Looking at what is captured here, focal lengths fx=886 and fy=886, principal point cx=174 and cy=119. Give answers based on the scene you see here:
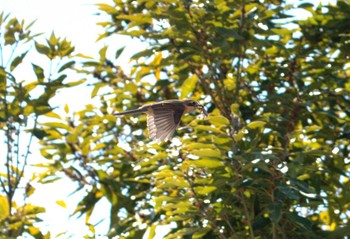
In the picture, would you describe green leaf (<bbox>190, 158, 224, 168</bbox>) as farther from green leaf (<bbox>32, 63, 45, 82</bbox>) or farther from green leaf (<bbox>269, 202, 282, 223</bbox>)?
green leaf (<bbox>32, 63, 45, 82</bbox>)

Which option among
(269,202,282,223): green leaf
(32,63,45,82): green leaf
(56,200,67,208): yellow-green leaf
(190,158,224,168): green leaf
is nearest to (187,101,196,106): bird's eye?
(190,158,224,168): green leaf

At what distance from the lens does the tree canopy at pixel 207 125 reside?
13.7ft

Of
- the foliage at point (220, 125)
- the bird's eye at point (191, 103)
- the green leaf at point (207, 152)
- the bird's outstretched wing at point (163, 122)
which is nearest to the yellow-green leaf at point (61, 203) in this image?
the foliage at point (220, 125)

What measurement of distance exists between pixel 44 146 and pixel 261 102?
4.19ft

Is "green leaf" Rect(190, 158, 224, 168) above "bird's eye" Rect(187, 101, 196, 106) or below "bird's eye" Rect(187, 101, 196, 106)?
below

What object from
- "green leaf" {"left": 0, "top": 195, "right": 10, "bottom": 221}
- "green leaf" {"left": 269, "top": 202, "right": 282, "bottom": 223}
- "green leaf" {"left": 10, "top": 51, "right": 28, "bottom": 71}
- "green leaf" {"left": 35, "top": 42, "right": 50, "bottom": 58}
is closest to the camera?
"green leaf" {"left": 269, "top": 202, "right": 282, "bottom": 223}

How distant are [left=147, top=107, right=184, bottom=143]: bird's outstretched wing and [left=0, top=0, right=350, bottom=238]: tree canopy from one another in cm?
9

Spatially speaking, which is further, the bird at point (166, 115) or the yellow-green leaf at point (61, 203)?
the yellow-green leaf at point (61, 203)

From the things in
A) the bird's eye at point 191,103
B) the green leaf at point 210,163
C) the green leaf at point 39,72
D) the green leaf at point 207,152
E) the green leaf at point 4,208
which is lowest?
the green leaf at point 4,208

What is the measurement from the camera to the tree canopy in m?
4.16

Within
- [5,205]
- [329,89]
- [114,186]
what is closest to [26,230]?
[5,205]

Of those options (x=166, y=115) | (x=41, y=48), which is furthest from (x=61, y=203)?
(x=166, y=115)

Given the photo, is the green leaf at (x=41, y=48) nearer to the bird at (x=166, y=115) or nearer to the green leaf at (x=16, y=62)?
the green leaf at (x=16, y=62)

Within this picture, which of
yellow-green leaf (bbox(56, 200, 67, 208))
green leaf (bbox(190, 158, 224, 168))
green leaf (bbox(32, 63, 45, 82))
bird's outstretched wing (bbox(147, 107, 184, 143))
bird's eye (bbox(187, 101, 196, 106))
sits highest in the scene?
green leaf (bbox(32, 63, 45, 82))
